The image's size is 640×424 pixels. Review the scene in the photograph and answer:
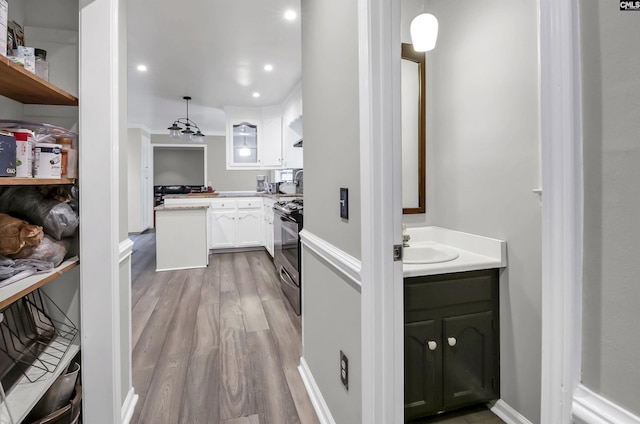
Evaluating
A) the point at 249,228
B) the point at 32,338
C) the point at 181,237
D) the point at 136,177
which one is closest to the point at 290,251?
the point at 32,338

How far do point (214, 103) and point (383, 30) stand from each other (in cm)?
516

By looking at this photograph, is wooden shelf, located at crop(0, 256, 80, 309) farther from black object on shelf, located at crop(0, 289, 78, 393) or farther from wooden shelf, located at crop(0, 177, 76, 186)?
wooden shelf, located at crop(0, 177, 76, 186)

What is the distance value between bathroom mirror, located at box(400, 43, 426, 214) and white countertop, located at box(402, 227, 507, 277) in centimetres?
17

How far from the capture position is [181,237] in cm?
438

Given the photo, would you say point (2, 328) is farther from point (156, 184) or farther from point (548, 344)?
point (156, 184)

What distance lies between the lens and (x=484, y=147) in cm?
175

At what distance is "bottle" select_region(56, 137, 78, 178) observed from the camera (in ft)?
4.28

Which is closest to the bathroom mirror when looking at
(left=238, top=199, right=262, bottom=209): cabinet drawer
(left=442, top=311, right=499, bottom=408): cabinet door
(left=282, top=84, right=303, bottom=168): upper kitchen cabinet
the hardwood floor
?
(left=442, top=311, right=499, bottom=408): cabinet door

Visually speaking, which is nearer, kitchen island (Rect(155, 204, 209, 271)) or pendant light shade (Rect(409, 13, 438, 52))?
pendant light shade (Rect(409, 13, 438, 52))

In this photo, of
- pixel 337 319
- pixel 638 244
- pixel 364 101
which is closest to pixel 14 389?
pixel 337 319

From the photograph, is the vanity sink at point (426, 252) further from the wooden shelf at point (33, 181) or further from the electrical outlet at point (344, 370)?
the wooden shelf at point (33, 181)

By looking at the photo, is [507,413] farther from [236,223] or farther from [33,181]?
[236,223]

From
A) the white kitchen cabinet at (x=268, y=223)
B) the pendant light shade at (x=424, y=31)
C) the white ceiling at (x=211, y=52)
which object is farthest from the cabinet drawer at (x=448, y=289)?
the white kitchen cabinet at (x=268, y=223)

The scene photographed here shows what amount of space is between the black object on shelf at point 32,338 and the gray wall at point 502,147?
1996 millimetres
